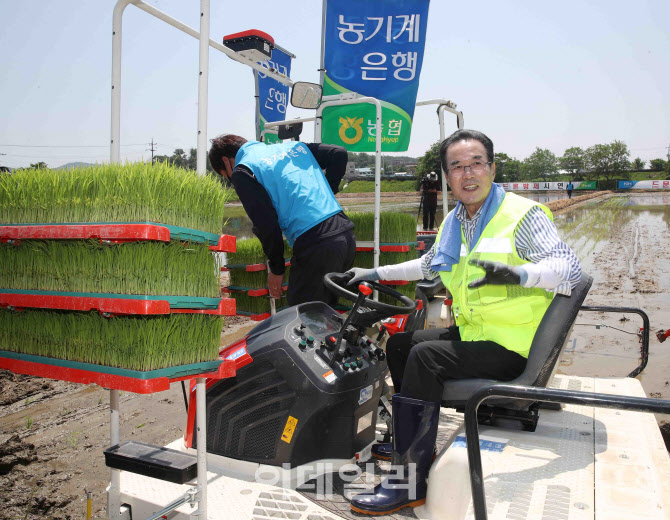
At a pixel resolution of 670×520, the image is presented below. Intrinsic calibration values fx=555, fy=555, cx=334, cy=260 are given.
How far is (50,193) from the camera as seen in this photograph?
6.20 feet

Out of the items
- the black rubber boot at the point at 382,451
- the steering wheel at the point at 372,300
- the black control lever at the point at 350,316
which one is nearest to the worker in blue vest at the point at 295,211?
the steering wheel at the point at 372,300

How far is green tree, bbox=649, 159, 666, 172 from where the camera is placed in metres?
78.6

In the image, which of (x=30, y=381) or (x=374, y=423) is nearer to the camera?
(x=374, y=423)

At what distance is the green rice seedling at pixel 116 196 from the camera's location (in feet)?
5.71

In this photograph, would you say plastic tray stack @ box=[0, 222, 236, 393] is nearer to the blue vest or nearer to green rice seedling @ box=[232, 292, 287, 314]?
the blue vest

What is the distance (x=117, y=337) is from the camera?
1.80 meters

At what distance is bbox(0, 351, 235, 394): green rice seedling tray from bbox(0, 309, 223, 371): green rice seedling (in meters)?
0.02

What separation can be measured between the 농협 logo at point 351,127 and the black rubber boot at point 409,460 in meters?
3.23

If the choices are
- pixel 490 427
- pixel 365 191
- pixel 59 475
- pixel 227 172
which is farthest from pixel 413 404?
pixel 365 191

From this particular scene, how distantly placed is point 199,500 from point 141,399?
2.72 m

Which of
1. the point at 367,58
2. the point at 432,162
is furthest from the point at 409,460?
the point at 432,162

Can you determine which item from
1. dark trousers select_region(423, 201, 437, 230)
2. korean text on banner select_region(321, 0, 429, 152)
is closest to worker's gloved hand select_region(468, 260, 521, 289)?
korean text on banner select_region(321, 0, 429, 152)

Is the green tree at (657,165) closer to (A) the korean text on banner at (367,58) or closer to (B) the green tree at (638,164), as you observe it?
(B) the green tree at (638,164)

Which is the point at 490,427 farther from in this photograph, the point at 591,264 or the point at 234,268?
the point at 591,264
